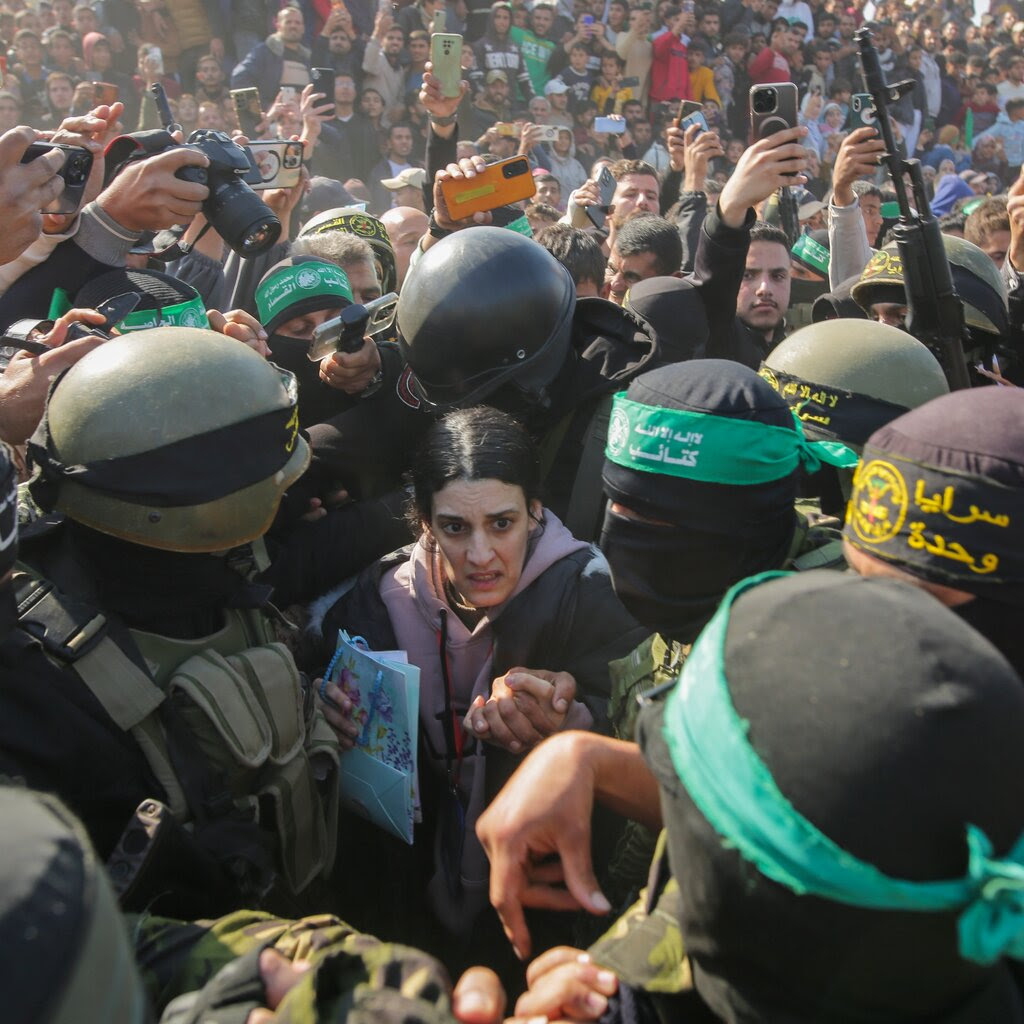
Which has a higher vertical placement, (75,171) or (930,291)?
(75,171)

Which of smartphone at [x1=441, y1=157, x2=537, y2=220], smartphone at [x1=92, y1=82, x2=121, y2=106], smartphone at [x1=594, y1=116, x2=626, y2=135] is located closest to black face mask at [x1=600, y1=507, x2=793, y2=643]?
smartphone at [x1=441, y1=157, x2=537, y2=220]

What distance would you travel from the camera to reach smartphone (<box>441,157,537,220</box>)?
411 centimetres

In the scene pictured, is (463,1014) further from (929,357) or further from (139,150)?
(139,150)

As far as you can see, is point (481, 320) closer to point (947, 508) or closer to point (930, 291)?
point (930, 291)

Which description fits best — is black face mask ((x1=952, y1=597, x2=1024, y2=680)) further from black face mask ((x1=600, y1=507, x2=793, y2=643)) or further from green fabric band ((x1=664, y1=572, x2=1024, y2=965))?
green fabric band ((x1=664, y1=572, x2=1024, y2=965))

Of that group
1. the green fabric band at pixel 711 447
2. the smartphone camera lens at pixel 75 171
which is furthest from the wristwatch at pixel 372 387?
the green fabric band at pixel 711 447

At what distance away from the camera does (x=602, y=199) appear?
23.5 feet

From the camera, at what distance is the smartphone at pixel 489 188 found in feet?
13.5

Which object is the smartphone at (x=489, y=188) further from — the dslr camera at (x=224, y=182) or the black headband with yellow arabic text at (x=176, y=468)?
the black headband with yellow arabic text at (x=176, y=468)

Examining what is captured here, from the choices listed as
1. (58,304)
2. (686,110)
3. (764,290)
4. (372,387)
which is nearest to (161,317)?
(58,304)

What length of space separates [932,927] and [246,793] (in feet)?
4.90

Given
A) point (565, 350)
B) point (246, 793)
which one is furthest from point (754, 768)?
point (565, 350)

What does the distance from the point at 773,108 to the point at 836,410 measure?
6.67 feet

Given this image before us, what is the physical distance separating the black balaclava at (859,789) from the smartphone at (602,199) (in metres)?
5.62
